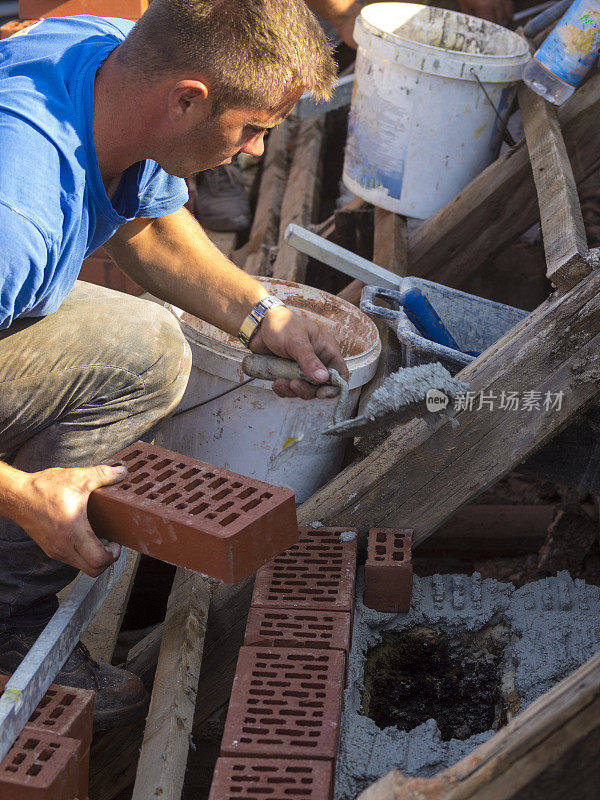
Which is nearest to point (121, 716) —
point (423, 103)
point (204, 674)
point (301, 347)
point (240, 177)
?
point (204, 674)

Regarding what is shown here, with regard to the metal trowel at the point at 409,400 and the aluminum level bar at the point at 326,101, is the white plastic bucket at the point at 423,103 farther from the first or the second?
the metal trowel at the point at 409,400

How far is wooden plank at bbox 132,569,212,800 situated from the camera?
Answer: 1772 millimetres

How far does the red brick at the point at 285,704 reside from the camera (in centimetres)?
163

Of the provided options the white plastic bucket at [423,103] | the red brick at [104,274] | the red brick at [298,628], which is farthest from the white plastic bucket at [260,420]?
the red brick at [104,274]

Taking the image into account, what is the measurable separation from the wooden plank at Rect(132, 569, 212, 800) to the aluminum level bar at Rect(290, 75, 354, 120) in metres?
2.71

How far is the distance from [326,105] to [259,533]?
327cm

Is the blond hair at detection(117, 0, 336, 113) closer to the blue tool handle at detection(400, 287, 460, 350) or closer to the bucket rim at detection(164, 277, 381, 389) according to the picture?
the bucket rim at detection(164, 277, 381, 389)

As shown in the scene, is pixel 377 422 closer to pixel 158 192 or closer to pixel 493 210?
pixel 158 192

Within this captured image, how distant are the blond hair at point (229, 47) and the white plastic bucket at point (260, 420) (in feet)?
2.88

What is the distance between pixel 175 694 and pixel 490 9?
3747 millimetres

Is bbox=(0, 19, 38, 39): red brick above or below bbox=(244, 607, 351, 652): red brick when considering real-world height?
A: above

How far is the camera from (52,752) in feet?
5.33

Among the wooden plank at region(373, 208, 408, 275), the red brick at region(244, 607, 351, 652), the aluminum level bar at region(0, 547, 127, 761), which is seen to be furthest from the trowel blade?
the wooden plank at region(373, 208, 408, 275)

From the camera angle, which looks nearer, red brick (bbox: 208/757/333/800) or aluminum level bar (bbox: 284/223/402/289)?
red brick (bbox: 208/757/333/800)
